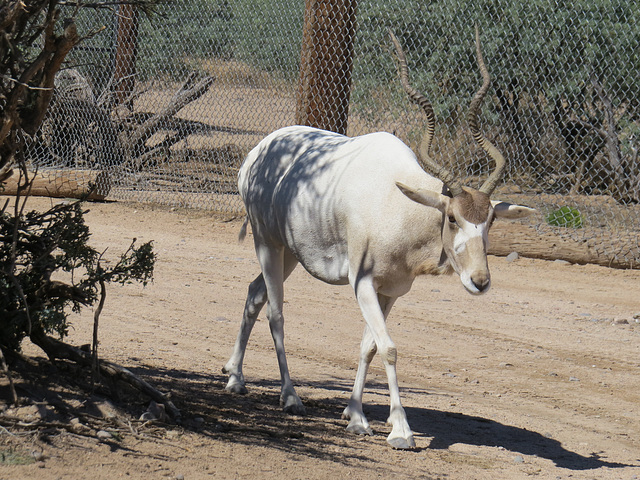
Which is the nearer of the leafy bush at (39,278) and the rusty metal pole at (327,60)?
the leafy bush at (39,278)

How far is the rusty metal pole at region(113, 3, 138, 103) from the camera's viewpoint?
43.3 ft

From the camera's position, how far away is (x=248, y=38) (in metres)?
12.8

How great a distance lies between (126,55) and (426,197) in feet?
32.4

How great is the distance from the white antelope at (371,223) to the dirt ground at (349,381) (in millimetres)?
413

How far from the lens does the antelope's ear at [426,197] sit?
15.0 ft

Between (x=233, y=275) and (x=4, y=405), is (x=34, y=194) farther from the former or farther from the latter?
(x=4, y=405)

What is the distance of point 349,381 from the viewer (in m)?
6.21

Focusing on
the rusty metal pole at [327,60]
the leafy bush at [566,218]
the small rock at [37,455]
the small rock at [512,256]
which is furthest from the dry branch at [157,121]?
the small rock at [37,455]

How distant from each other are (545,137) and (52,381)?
8195 millimetres

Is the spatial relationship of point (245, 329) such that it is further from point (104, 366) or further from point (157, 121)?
point (157, 121)

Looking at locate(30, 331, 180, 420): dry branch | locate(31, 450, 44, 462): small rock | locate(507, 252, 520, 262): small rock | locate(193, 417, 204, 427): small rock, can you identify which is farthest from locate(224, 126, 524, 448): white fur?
locate(507, 252, 520, 262): small rock

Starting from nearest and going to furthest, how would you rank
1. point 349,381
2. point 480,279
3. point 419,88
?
point 480,279 → point 349,381 → point 419,88

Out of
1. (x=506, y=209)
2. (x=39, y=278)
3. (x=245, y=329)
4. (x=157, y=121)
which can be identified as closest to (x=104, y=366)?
(x=39, y=278)

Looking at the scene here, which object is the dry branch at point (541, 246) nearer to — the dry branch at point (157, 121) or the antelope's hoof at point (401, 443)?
the dry branch at point (157, 121)
